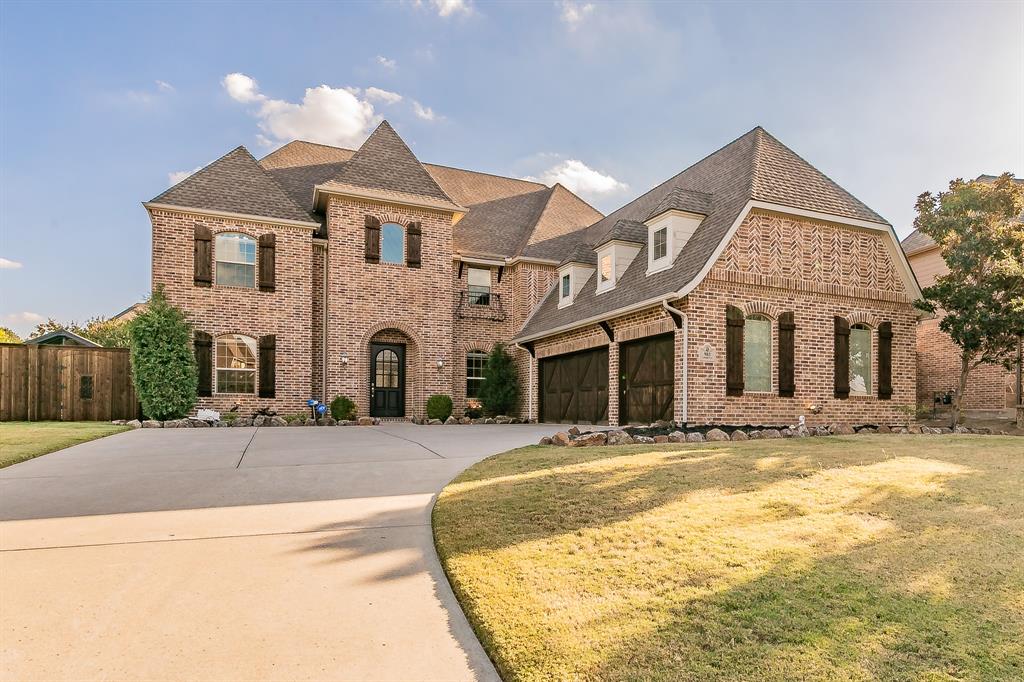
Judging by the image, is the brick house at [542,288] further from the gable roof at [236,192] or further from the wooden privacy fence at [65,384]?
the wooden privacy fence at [65,384]

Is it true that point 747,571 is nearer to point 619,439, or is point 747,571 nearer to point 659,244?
point 619,439

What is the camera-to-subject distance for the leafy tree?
42.0 ft

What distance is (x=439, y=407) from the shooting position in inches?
713

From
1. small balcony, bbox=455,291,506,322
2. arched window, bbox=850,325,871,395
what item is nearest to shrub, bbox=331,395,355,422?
small balcony, bbox=455,291,506,322

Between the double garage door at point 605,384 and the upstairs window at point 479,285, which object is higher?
the upstairs window at point 479,285

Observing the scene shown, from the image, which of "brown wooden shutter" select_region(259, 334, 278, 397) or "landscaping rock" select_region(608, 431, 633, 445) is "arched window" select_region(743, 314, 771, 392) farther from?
"brown wooden shutter" select_region(259, 334, 278, 397)

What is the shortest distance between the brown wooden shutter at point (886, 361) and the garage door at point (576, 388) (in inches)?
252

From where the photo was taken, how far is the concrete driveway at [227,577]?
8.53ft

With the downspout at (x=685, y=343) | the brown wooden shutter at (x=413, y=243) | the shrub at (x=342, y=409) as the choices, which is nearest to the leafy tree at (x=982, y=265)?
the downspout at (x=685, y=343)

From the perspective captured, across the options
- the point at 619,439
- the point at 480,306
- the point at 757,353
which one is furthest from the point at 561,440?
the point at 480,306

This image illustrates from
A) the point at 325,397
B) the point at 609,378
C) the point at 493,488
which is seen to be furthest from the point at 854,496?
the point at 325,397

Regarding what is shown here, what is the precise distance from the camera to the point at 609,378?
48.6 ft

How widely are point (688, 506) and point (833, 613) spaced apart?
Answer: 180 centimetres

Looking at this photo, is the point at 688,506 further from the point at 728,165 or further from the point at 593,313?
the point at 728,165
